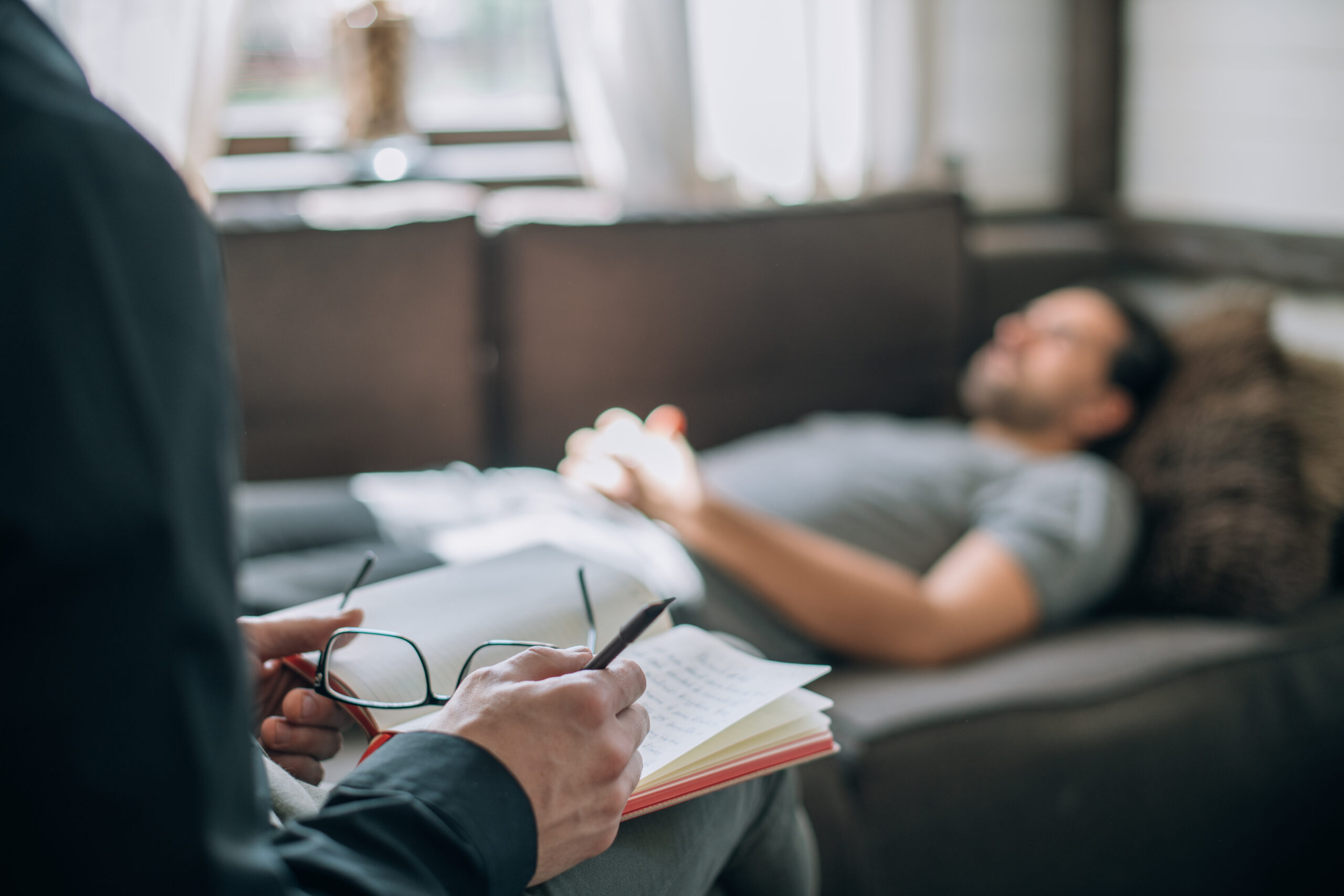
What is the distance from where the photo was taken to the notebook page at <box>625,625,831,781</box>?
0.66m

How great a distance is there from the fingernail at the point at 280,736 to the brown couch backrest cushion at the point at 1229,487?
113 centimetres

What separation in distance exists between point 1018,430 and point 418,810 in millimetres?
1477

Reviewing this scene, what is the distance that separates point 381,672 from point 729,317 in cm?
123

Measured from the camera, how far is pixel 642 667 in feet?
2.33

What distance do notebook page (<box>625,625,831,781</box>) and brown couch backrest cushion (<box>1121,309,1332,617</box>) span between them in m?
0.86

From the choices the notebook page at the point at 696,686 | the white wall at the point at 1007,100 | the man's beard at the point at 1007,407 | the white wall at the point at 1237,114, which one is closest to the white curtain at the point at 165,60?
the notebook page at the point at 696,686

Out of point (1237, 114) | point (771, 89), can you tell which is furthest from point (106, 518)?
point (1237, 114)

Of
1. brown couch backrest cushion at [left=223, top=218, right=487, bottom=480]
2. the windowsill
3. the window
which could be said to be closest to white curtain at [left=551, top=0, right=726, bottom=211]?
the windowsill

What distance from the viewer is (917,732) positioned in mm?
1073

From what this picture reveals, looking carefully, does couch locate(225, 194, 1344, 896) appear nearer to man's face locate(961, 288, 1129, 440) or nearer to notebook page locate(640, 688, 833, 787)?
man's face locate(961, 288, 1129, 440)

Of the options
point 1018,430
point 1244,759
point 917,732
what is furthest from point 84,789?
point 1018,430

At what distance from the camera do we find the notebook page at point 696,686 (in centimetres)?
66

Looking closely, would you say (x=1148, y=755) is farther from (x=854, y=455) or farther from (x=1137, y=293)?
(x=1137, y=293)

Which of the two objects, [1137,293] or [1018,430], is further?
[1137,293]
